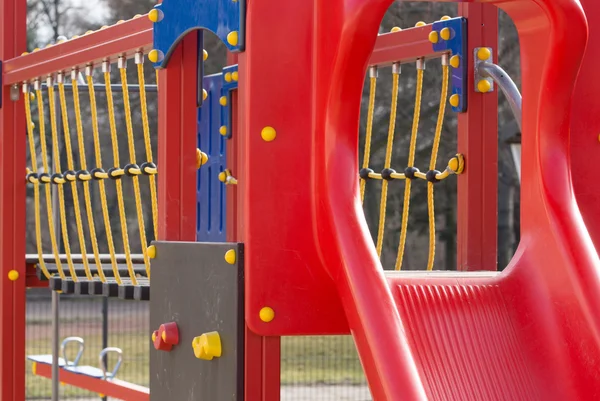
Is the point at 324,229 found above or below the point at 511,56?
below

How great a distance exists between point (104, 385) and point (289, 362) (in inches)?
384

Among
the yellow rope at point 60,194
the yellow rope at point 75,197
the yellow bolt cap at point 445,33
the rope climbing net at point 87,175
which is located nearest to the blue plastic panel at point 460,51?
the yellow bolt cap at point 445,33

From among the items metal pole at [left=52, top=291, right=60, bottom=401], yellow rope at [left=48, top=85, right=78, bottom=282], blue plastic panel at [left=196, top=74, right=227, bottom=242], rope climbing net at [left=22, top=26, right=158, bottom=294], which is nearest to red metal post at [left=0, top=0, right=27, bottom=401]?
rope climbing net at [left=22, top=26, right=158, bottom=294]

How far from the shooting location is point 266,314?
2490mm

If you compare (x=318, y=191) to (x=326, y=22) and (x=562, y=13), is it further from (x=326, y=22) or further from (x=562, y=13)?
(x=562, y=13)

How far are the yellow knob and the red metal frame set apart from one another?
1343mm

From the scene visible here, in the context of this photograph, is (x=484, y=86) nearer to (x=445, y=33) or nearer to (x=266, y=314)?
(x=445, y=33)

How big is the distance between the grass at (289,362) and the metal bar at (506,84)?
936 cm

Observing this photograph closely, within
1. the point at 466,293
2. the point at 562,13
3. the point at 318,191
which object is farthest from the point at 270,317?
the point at 562,13

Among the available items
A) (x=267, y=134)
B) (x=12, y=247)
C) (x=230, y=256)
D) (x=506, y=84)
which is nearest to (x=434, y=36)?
(x=506, y=84)

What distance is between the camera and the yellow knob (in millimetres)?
2641

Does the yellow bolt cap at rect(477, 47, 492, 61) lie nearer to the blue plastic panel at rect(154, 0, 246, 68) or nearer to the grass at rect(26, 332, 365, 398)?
the blue plastic panel at rect(154, 0, 246, 68)

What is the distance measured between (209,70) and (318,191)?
12349mm

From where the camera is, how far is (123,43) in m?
3.38
